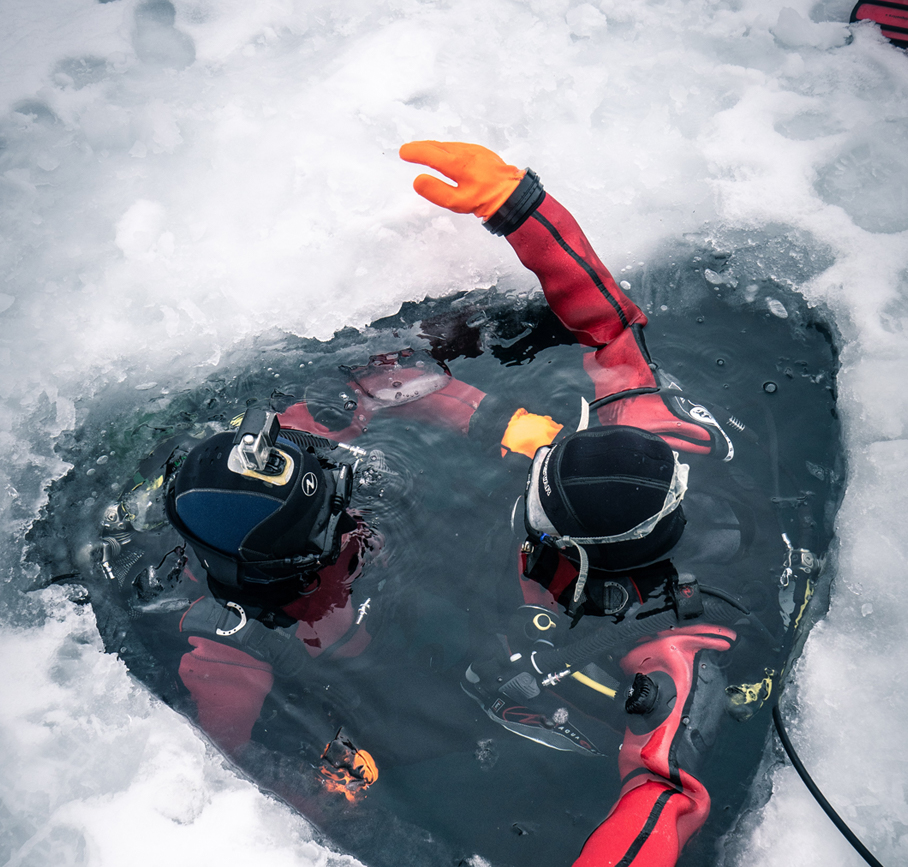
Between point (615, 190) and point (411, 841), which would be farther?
point (615, 190)

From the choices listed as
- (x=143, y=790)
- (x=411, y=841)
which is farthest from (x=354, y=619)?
(x=143, y=790)

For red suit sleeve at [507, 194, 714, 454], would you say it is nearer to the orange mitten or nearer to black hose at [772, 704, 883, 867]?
the orange mitten

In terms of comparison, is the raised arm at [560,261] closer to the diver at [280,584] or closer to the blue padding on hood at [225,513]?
the diver at [280,584]

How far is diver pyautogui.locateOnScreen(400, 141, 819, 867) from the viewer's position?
1.95 m

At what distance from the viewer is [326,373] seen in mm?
3238

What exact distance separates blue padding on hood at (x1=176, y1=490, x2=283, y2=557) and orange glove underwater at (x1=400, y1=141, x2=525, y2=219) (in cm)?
157

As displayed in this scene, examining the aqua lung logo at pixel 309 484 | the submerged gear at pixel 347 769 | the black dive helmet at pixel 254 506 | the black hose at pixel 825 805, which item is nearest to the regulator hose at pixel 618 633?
the black hose at pixel 825 805

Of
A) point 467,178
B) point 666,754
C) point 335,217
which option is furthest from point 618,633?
point 335,217

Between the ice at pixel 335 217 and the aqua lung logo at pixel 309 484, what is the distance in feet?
4.22

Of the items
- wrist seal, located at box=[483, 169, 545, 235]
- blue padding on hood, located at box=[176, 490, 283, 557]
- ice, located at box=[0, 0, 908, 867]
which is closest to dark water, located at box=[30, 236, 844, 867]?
ice, located at box=[0, 0, 908, 867]

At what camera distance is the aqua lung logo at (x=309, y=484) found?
2.03 m

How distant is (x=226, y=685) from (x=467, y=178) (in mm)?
2250

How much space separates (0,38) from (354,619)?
418 cm

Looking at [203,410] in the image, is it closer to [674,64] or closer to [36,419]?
[36,419]
